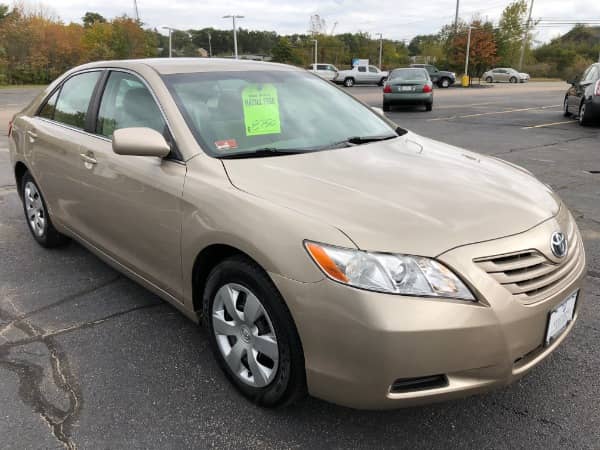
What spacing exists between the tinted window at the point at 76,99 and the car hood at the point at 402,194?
1.66 metres

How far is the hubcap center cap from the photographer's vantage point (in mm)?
2365

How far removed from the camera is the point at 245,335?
2398 mm

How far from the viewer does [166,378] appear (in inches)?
107

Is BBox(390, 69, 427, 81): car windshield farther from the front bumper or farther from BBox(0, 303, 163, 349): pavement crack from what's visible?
the front bumper

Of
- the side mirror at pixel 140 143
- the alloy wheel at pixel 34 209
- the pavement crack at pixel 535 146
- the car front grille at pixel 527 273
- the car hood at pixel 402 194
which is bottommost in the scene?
the pavement crack at pixel 535 146

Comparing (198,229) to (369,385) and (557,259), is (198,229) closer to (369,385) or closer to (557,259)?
(369,385)

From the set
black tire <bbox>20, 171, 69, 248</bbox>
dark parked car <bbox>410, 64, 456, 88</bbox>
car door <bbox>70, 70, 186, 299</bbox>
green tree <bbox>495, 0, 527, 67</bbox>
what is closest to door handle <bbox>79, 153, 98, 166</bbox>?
car door <bbox>70, 70, 186, 299</bbox>

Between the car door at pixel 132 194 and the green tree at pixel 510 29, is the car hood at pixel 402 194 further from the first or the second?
the green tree at pixel 510 29

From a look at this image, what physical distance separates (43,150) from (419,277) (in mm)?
3294

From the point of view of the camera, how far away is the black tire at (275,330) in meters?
2.13

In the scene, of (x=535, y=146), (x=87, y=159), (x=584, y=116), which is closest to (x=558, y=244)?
(x=87, y=159)

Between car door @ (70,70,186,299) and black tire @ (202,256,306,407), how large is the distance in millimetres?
394

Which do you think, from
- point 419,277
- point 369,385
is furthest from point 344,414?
point 419,277

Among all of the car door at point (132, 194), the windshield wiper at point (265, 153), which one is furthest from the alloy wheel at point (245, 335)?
the windshield wiper at point (265, 153)
